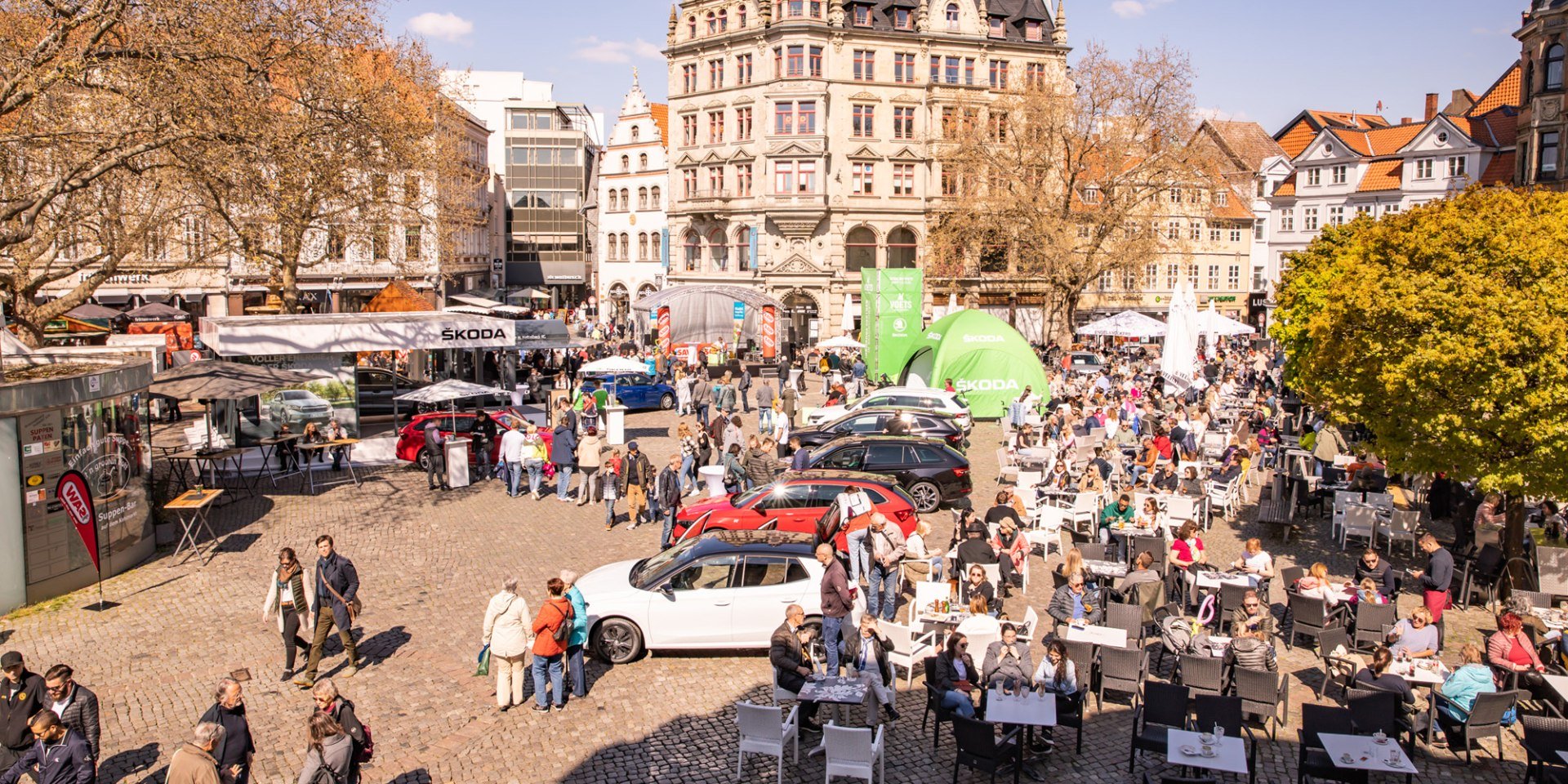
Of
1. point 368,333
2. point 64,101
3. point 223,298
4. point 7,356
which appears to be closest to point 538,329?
point 368,333

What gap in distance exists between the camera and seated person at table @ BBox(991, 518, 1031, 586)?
14.8m

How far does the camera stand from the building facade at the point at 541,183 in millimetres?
79500

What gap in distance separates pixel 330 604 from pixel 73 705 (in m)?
3.25

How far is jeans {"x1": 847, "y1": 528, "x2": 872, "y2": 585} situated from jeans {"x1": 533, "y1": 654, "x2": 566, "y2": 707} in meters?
4.93

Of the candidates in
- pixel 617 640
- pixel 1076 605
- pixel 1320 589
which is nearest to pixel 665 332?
pixel 617 640

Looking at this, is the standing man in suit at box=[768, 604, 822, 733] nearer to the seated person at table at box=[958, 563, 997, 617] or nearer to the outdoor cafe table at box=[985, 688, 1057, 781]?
the outdoor cafe table at box=[985, 688, 1057, 781]

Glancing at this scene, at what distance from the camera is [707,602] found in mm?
12438

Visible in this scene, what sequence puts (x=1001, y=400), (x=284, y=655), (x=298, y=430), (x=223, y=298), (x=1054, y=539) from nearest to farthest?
1. (x=284, y=655)
2. (x=1054, y=539)
3. (x=298, y=430)
4. (x=1001, y=400)
5. (x=223, y=298)

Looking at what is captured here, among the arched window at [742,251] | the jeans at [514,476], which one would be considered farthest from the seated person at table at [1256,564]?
the arched window at [742,251]

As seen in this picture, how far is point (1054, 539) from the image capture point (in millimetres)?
16969

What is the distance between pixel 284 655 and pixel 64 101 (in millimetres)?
16868

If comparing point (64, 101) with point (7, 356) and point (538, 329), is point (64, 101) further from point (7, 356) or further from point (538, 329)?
point (538, 329)

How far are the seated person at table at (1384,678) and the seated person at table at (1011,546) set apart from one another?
15.9 ft

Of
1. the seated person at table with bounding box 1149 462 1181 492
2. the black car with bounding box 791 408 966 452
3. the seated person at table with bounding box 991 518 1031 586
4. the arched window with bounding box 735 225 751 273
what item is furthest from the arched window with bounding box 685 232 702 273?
the seated person at table with bounding box 991 518 1031 586
